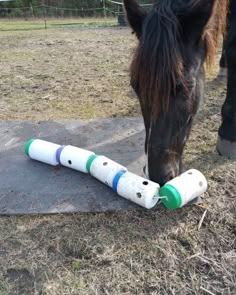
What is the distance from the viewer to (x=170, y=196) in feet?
6.73

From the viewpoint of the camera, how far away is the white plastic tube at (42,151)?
9.30ft

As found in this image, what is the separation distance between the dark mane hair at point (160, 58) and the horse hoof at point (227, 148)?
48.3 inches

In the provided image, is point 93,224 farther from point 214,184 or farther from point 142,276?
point 214,184

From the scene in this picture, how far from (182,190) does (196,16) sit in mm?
1075

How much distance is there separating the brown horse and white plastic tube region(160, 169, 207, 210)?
7 cm

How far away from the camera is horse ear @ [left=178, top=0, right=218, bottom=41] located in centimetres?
187

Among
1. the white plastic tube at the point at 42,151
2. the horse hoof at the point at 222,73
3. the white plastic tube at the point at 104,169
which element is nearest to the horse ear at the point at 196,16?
the white plastic tube at the point at 104,169

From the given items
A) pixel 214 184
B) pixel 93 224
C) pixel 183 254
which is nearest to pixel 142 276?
pixel 183 254

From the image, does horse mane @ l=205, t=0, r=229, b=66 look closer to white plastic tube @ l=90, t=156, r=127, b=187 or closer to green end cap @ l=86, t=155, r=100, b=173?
white plastic tube @ l=90, t=156, r=127, b=187

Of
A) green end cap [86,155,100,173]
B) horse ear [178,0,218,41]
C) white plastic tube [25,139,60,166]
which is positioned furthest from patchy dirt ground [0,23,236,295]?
horse ear [178,0,218,41]

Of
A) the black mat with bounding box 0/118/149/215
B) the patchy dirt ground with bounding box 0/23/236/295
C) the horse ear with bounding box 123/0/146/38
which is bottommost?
the patchy dirt ground with bounding box 0/23/236/295

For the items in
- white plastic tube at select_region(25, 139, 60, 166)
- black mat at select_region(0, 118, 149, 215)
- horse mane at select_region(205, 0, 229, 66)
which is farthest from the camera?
white plastic tube at select_region(25, 139, 60, 166)

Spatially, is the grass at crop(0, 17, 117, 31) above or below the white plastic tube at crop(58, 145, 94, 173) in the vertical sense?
above

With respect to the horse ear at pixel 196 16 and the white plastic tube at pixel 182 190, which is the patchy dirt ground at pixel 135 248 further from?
the horse ear at pixel 196 16
